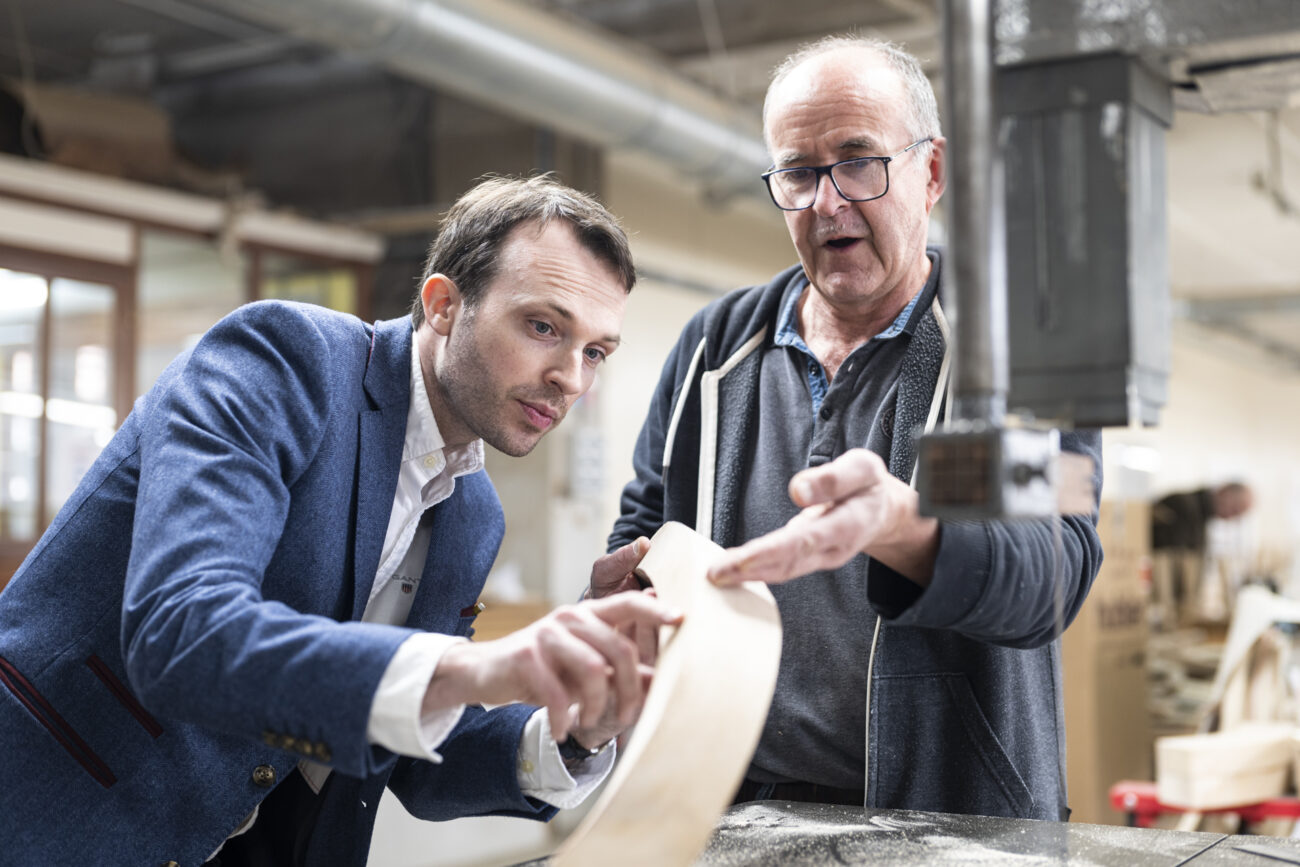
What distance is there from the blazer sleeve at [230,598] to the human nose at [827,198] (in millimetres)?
738

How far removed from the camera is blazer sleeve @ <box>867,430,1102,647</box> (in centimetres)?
120

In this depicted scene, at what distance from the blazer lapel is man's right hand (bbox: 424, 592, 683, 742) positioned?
344 mm

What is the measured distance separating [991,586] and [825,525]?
25 cm

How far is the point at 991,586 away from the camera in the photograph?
3.96 ft

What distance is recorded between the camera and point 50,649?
3.96 feet

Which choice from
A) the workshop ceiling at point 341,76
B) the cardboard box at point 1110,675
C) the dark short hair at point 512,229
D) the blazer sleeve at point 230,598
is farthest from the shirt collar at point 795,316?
the cardboard box at point 1110,675

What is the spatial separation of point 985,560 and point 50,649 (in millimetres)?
953

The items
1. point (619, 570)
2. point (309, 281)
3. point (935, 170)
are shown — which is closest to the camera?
point (619, 570)

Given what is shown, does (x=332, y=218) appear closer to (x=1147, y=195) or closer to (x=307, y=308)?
(x=307, y=308)

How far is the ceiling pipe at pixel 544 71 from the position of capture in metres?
3.38

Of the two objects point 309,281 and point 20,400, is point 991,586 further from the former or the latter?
point 309,281

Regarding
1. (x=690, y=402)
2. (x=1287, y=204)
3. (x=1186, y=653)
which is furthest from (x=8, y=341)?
(x=1287, y=204)

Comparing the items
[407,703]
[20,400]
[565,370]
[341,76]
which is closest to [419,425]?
[565,370]

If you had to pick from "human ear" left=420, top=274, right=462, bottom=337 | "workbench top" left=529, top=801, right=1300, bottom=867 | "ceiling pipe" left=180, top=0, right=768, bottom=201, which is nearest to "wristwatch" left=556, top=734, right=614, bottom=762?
"workbench top" left=529, top=801, right=1300, bottom=867
